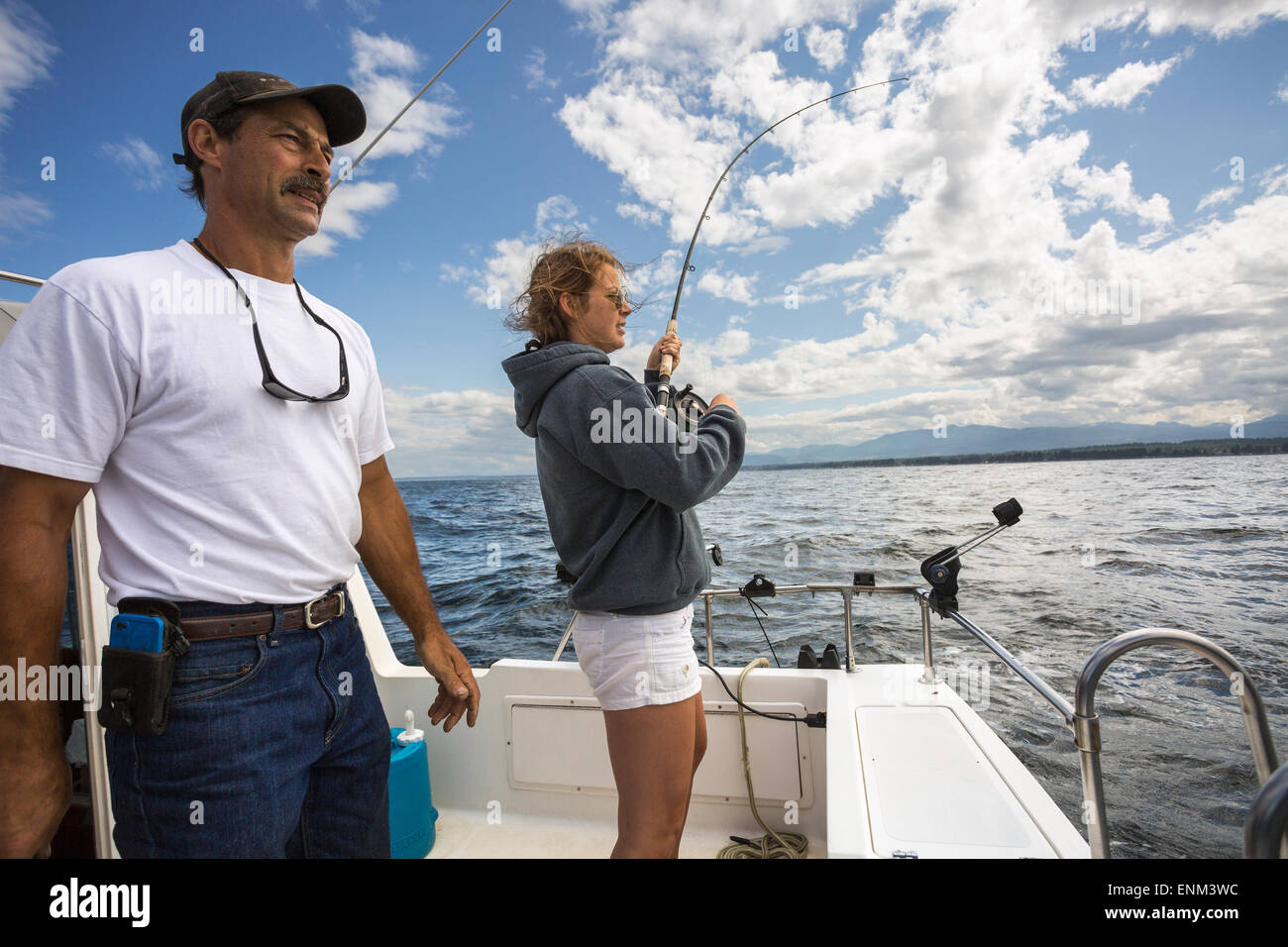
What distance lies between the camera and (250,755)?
89 cm

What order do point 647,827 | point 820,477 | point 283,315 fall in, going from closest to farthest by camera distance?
point 283,315 < point 647,827 < point 820,477

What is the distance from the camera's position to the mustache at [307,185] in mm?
1078

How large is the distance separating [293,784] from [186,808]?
0.14 metres

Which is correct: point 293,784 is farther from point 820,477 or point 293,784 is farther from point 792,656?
point 820,477

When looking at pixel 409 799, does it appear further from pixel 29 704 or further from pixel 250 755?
pixel 29 704

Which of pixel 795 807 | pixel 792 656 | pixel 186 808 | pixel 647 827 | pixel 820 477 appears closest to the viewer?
pixel 186 808

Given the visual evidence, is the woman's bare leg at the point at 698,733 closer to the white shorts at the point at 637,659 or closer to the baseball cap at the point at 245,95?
the white shorts at the point at 637,659

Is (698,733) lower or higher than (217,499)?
lower

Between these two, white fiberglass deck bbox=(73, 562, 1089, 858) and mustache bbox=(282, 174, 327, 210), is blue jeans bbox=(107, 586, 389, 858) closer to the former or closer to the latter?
mustache bbox=(282, 174, 327, 210)

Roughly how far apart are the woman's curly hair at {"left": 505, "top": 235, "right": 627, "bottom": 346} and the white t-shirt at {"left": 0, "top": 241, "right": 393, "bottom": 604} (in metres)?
0.52

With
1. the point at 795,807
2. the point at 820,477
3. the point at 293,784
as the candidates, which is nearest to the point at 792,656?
the point at 795,807

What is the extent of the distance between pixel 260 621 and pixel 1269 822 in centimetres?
116

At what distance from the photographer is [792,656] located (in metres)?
5.68

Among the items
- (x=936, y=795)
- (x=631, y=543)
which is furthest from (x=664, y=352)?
(x=936, y=795)
